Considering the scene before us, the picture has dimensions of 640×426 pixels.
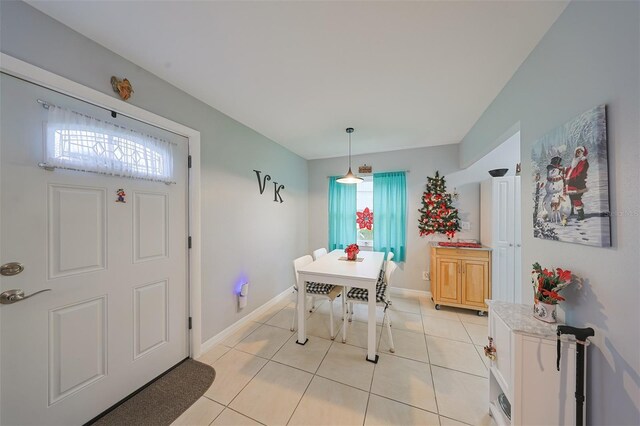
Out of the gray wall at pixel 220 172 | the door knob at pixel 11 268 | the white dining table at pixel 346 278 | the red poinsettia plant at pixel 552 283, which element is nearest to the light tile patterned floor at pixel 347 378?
the white dining table at pixel 346 278

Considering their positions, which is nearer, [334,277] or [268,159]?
[334,277]

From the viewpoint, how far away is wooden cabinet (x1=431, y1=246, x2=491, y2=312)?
2818 mm

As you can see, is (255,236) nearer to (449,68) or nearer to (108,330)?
(108,330)

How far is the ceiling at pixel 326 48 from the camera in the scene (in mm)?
1162

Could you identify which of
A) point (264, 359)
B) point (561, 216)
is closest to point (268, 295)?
point (264, 359)

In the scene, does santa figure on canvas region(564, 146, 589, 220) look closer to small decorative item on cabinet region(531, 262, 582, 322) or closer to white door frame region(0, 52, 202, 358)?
small decorative item on cabinet region(531, 262, 582, 322)

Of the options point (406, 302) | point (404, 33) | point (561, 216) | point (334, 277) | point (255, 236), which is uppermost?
point (404, 33)

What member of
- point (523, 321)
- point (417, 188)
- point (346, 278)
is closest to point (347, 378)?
point (346, 278)

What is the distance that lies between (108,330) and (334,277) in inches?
70.1

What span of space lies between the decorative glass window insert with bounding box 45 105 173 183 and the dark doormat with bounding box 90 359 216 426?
1.69m

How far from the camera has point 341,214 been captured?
4.06 m

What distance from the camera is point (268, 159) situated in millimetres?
3146

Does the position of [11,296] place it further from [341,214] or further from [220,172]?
[341,214]

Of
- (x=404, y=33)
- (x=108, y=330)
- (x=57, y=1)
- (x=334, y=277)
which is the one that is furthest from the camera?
(x=334, y=277)
